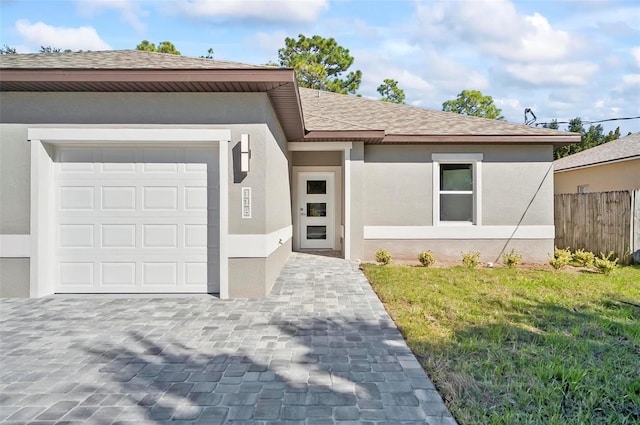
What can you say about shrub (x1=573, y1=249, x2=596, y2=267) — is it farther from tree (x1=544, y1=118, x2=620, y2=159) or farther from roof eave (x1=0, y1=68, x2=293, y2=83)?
tree (x1=544, y1=118, x2=620, y2=159)

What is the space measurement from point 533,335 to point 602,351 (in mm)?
626

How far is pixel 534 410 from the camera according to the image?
2566 millimetres

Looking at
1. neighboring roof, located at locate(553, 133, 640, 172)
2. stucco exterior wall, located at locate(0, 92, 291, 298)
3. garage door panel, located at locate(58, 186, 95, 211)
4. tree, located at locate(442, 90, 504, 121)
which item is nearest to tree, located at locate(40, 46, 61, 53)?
stucco exterior wall, located at locate(0, 92, 291, 298)

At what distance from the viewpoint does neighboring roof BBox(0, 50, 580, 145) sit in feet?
16.4

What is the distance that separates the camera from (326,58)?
920 inches

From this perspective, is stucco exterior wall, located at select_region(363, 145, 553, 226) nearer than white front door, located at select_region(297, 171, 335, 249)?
Yes

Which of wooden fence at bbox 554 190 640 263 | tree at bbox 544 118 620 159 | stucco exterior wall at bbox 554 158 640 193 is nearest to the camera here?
wooden fence at bbox 554 190 640 263

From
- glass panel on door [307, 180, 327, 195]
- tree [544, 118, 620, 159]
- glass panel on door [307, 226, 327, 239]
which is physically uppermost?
tree [544, 118, 620, 159]

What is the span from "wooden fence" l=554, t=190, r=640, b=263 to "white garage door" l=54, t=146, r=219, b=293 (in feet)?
31.9

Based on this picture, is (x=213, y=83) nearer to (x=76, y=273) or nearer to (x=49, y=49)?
(x=76, y=273)

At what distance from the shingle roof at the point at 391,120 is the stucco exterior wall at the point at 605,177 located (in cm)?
477

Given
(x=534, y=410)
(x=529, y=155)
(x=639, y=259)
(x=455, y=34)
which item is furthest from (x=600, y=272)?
(x=455, y=34)

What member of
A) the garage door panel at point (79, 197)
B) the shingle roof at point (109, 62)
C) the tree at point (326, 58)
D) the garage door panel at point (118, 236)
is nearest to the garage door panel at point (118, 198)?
the garage door panel at point (79, 197)

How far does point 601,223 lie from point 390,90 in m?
23.4
